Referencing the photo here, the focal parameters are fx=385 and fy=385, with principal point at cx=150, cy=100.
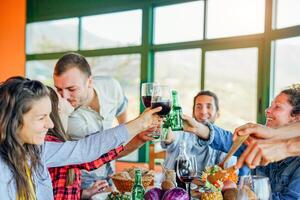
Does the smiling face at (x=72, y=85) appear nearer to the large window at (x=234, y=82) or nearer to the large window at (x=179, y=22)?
the large window at (x=234, y=82)

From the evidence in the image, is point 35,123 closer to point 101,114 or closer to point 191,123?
point 191,123

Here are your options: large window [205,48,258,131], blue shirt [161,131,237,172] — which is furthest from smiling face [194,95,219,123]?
large window [205,48,258,131]

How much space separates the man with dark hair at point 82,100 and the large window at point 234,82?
6.97 feet

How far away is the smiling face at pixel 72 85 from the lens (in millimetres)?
2135

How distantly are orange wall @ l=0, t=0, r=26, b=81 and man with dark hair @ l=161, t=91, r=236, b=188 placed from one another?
401 cm

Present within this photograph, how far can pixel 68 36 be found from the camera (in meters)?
5.70

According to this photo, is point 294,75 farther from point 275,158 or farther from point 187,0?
point 275,158

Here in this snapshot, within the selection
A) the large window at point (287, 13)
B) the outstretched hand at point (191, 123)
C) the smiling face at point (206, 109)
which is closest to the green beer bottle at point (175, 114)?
the outstretched hand at point (191, 123)

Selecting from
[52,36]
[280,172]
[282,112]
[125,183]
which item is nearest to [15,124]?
[125,183]

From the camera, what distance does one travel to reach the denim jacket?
66.6 inches

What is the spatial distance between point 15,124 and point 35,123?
7cm

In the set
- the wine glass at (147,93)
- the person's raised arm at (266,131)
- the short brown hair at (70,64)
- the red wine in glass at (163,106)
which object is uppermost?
the short brown hair at (70,64)

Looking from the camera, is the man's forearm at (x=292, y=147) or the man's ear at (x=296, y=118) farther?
the man's ear at (x=296, y=118)

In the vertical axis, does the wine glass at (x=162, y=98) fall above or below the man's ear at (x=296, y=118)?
Result: above
